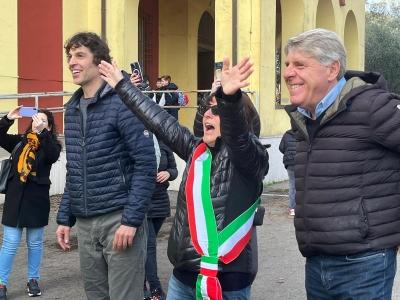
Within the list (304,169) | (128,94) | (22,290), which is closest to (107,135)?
(128,94)

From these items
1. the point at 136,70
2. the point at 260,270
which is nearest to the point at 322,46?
the point at 136,70

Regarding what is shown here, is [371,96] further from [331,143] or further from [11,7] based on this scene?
[11,7]

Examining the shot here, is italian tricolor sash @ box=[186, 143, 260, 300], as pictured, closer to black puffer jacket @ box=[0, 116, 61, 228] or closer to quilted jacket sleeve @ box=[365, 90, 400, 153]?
quilted jacket sleeve @ box=[365, 90, 400, 153]

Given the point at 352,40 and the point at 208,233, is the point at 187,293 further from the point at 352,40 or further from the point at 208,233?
the point at 352,40

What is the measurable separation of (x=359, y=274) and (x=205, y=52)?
20.0 m

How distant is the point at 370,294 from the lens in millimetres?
2938

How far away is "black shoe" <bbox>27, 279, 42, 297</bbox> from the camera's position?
5.92 metres

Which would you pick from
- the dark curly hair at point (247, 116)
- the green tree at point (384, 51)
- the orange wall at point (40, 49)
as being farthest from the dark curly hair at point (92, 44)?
the green tree at point (384, 51)

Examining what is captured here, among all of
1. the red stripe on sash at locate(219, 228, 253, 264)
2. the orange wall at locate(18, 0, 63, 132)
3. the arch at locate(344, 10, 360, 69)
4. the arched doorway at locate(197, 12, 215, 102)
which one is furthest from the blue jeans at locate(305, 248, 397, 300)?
the arch at locate(344, 10, 360, 69)

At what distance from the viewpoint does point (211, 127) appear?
3.33 metres

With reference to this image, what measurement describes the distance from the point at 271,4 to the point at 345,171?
41.9 ft

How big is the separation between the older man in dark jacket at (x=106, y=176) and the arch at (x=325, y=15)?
1673 cm

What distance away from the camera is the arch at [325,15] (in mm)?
19703

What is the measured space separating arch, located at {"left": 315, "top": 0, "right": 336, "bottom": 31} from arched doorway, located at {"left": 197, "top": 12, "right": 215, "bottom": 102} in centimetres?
376
